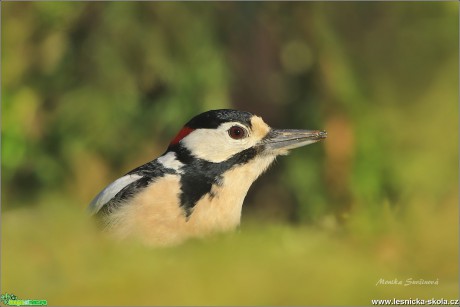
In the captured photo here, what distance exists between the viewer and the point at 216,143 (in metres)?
2.14

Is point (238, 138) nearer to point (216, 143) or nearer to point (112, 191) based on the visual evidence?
point (216, 143)

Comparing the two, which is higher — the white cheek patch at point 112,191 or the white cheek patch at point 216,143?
the white cheek patch at point 216,143

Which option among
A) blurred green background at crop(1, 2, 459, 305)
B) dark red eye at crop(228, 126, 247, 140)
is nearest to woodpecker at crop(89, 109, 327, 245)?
dark red eye at crop(228, 126, 247, 140)

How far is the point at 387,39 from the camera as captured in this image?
372 centimetres

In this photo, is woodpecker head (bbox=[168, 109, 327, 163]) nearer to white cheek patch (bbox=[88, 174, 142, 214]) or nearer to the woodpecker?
the woodpecker

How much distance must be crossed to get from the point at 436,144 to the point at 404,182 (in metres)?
0.27

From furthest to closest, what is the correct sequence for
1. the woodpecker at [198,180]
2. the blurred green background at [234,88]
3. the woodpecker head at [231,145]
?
→ 1. the blurred green background at [234,88]
2. the woodpecker head at [231,145]
3. the woodpecker at [198,180]

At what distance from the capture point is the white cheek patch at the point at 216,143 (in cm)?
213

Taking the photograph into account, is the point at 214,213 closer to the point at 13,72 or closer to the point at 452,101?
the point at 452,101

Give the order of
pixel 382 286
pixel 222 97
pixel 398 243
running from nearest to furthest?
pixel 382 286 < pixel 398 243 < pixel 222 97

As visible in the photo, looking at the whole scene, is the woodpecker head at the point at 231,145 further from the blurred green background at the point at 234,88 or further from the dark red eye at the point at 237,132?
the blurred green background at the point at 234,88

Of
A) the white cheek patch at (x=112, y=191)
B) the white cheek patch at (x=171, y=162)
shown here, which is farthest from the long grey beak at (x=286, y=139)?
the white cheek patch at (x=112, y=191)

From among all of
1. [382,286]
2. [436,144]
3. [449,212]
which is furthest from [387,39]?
[382,286]

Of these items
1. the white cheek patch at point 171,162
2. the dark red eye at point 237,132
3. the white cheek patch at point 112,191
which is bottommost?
the white cheek patch at point 112,191
